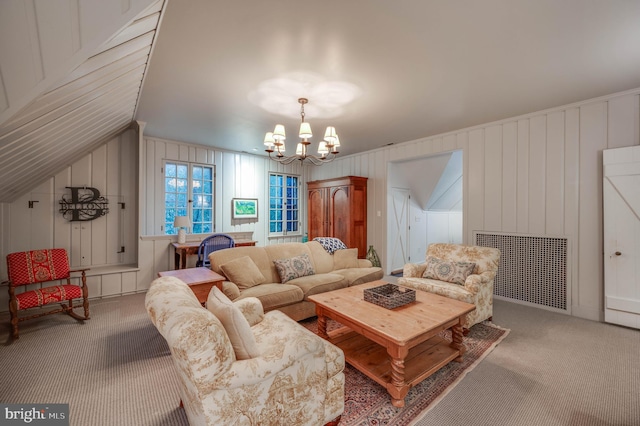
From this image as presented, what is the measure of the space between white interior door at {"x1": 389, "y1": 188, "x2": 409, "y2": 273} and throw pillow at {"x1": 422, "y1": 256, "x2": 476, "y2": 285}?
2.19 metres

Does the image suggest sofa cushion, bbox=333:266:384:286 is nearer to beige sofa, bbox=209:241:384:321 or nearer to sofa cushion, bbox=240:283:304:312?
beige sofa, bbox=209:241:384:321

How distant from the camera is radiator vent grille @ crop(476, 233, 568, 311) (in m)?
3.51

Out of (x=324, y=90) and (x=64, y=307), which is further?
(x=64, y=307)

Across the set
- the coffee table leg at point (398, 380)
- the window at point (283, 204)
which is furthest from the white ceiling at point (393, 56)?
the window at point (283, 204)

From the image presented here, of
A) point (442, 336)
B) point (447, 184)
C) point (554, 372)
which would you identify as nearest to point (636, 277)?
point (554, 372)

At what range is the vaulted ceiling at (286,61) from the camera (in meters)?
1.40

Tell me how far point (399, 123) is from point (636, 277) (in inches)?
129

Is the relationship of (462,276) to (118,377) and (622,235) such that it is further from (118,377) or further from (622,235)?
(118,377)

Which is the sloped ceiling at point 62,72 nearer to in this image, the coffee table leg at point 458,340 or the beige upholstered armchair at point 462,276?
the coffee table leg at point 458,340

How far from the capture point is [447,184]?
5684 mm

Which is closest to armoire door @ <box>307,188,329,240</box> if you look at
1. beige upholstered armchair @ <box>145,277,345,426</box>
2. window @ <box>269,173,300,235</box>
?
window @ <box>269,173,300,235</box>

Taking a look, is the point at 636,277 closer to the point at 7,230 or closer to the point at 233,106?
the point at 233,106

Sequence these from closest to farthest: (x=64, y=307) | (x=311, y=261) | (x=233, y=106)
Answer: (x=64, y=307)
(x=233, y=106)
(x=311, y=261)

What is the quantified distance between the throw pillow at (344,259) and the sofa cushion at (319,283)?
0.50 metres
